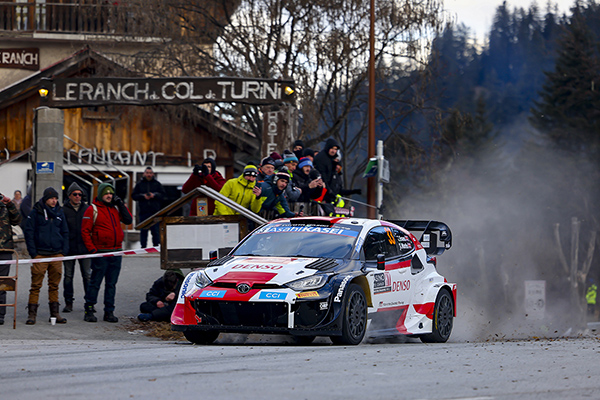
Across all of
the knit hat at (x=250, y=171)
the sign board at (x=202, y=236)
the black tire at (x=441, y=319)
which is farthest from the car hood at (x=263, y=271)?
the knit hat at (x=250, y=171)

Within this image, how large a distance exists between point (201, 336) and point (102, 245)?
3672 millimetres

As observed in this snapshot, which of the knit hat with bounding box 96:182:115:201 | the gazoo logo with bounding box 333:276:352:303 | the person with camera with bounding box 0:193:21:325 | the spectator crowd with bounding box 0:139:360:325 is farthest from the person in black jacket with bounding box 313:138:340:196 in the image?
the gazoo logo with bounding box 333:276:352:303

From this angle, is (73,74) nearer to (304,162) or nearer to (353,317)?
(304,162)

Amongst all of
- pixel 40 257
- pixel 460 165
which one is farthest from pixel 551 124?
pixel 40 257

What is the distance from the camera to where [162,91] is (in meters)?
17.4

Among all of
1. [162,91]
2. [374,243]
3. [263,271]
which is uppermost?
[162,91]

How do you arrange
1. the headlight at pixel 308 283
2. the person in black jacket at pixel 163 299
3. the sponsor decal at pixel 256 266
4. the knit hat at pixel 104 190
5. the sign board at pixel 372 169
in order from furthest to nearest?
the sign board at pixel 372 169, the person in black jacket at pixel 163 299, the knit hat at pixel 104 190, the sponsor decal at pixel 256 266, the headlight at pixel 308 283

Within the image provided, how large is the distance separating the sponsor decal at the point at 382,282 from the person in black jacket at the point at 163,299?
4090 millimetres

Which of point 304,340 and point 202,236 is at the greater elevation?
point 202,236

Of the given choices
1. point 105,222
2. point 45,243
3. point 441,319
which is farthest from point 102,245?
point 441,319

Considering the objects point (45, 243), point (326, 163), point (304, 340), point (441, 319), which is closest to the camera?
point (304, 340)

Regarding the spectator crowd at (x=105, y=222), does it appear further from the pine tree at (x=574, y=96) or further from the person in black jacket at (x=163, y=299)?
the pine tree at (x=574, y=96)

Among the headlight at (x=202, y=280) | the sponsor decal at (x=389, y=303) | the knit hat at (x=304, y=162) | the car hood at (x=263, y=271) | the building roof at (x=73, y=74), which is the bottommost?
the sponsor decal at (x=389, y=303)

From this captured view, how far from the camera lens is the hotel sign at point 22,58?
31.4m
